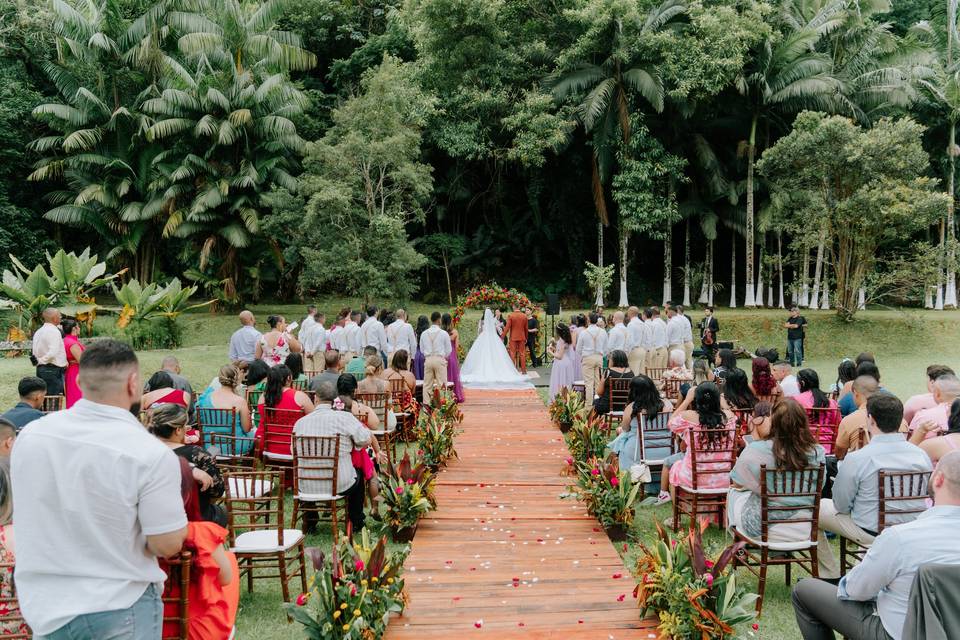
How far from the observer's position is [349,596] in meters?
3.79

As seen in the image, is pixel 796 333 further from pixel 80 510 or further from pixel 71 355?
pixel 80 510

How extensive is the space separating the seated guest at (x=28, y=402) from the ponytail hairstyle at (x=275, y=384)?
6.17ft

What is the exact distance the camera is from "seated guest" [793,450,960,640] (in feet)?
8.89

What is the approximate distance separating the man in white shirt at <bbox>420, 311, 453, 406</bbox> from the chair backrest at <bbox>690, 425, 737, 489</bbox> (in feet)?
19.5

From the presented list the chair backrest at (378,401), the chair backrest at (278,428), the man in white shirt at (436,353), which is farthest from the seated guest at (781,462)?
the man in white shirt at (436,353)

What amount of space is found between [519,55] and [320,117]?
29.0 feet

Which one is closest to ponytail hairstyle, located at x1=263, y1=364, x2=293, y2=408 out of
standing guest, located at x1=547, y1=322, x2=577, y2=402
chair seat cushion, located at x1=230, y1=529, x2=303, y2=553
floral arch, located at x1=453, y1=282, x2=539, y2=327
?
chair seat cushion, located at x1=230, y1=529, x2=303, y2=553

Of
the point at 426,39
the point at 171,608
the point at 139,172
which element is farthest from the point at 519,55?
the point at 171,608

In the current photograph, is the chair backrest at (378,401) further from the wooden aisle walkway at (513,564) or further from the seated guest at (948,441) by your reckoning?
the seated guest at (948,441)

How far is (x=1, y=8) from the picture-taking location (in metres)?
24.5

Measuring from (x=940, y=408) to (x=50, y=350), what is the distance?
10.3m

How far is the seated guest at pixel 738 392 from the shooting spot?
670cm

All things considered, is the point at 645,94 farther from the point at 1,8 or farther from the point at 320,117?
the point at 1,8

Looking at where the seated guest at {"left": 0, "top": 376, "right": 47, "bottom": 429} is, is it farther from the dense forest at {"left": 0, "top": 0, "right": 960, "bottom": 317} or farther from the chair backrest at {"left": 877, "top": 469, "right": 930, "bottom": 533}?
the dense forest at {"left": 0, "top": 0, "right": 960, "bottom": 317}
